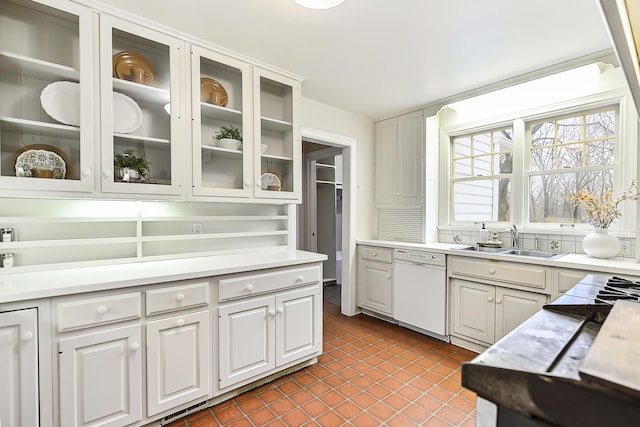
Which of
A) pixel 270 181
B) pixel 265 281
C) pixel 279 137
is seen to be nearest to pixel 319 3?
pixel 279 137

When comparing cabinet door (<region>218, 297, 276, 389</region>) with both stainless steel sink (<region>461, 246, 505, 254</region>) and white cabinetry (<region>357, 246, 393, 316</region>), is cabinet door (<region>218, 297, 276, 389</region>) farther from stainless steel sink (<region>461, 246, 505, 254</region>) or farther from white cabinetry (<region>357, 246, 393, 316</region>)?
stainless steel sink (<region>461, 246, 505, 254</region>)

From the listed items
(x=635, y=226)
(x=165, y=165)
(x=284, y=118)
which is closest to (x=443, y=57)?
(x=284, y=118)

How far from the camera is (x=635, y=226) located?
2266 mm

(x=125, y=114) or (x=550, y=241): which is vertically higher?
(x=125, y=114)

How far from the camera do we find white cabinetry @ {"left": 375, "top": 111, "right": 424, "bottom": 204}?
11.2 ft

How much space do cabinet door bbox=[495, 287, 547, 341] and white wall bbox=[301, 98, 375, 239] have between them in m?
1.66

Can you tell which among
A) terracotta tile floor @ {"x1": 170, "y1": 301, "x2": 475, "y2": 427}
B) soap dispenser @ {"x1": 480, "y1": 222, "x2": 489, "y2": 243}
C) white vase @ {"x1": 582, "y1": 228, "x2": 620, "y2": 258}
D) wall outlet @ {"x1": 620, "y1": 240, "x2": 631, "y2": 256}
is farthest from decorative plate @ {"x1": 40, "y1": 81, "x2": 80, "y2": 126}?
wall outlet @ {"x1": 620, "y1": 240, "x2": 631, "y2": 256}

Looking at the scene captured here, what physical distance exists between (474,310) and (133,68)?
3.27 metres

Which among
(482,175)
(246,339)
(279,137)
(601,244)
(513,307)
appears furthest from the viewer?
(482,175)

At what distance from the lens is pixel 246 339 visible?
80.4 inches

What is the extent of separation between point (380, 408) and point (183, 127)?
2306 millimetres

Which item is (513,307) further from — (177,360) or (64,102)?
(64,102)

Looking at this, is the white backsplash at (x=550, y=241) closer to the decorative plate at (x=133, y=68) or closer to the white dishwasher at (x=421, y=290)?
the white dishwasher at (x=421, y=290)

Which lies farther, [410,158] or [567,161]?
[410,158]
